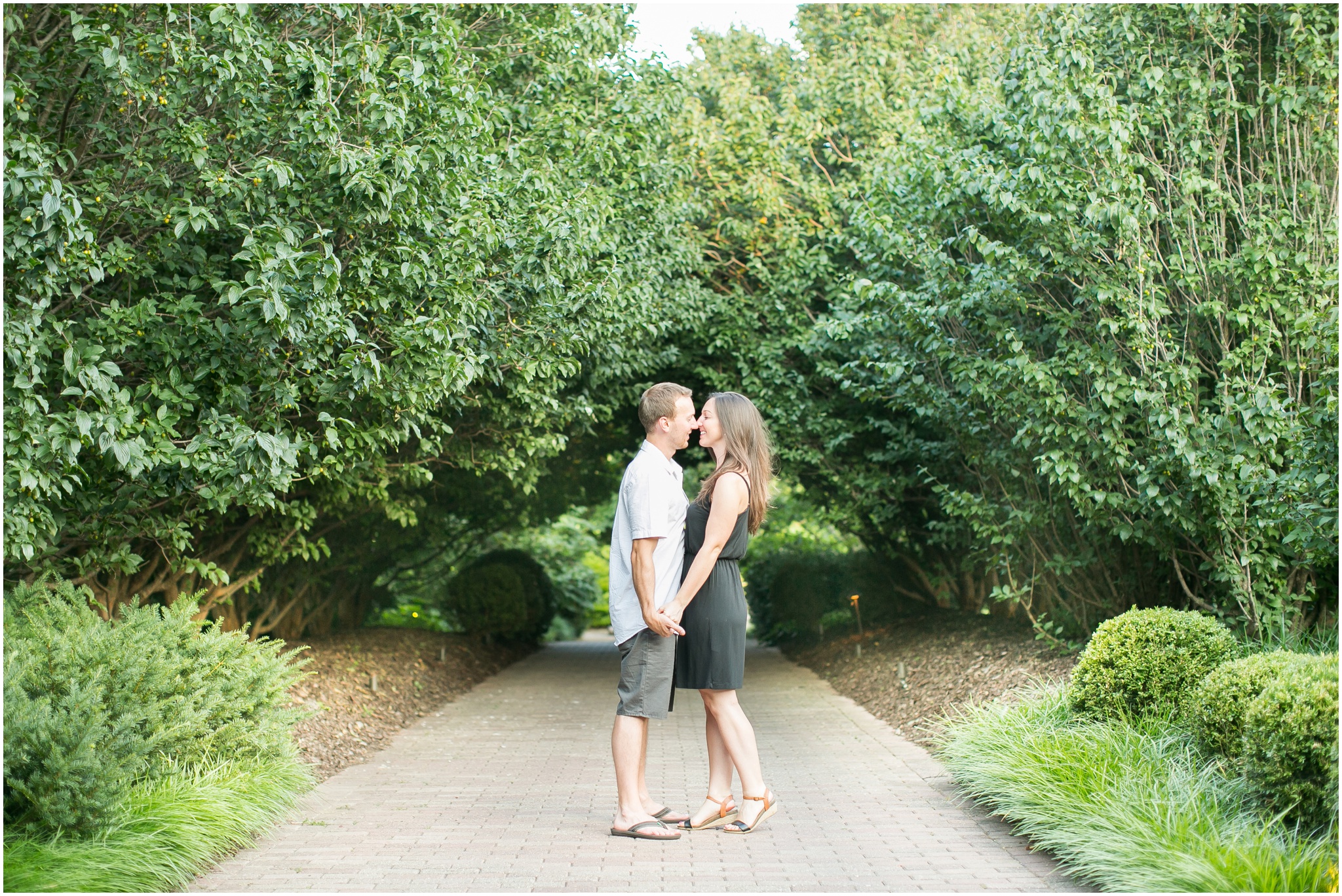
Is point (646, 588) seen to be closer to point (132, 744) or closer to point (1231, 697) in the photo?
point (132, 744)

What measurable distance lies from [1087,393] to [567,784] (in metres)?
4.88

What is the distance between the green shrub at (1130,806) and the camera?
12.6ft

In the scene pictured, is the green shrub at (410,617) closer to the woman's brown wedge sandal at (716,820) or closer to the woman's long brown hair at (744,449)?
the woman's brown wedge sandal at (716,820)

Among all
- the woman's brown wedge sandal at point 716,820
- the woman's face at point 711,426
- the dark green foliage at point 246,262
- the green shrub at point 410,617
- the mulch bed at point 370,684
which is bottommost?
the green shrub at point 410,617

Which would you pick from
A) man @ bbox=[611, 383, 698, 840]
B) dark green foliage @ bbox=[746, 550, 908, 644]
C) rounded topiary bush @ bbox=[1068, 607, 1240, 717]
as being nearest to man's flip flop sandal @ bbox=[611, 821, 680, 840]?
man @ bbox=[611, 383, 698, 840]

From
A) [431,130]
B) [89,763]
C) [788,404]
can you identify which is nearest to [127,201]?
[431,130]

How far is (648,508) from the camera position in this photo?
16.1ft

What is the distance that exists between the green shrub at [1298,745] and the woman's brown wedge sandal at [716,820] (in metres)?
2.35

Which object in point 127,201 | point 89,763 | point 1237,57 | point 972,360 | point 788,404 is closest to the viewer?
point 89,763

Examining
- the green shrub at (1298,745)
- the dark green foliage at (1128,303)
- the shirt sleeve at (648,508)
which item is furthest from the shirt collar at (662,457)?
the dark green foliage at (1128,303)

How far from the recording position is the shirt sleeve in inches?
193

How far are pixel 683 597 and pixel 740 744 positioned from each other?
2.58ft

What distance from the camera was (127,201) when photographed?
17.7 ft

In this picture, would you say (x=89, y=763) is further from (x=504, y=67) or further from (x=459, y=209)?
(x=504, y=67)
